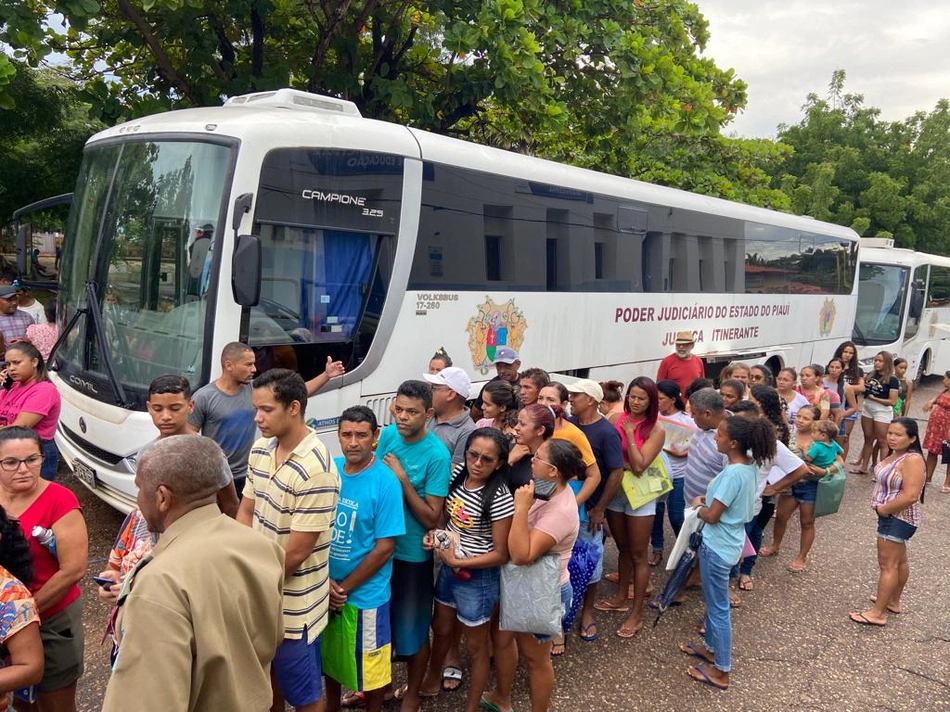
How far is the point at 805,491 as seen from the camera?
568 centimetres

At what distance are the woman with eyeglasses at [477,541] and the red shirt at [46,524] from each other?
1.53 meters

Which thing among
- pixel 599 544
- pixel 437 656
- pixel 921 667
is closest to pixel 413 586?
pixel 437 656

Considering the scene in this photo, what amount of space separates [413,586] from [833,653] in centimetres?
279

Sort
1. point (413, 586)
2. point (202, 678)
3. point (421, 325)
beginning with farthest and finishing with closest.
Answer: point (421, 325) → point (413, 586) → point (202, 678)

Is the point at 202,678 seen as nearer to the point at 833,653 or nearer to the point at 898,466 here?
the point at 833,653

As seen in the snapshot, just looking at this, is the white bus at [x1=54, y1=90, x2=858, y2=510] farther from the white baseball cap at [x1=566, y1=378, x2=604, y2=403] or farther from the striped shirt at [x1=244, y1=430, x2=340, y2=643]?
the striped shirt at [x1=244, y1=430, x2=340, y2=643]

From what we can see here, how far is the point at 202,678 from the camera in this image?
186 centimetres

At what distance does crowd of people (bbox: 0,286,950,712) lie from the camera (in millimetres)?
1992

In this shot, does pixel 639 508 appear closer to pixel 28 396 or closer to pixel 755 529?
pixel 755 529

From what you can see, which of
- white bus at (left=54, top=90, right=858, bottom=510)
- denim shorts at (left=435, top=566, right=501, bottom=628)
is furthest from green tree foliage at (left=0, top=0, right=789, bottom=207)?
denim shorts at (left=435, top=566, right=501, bottom=628)

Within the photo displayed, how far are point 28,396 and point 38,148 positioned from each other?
8.75m

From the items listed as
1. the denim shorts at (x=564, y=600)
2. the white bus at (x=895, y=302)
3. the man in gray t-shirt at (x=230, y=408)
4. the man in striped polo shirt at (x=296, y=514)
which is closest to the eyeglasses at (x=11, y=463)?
the man in striped polo shirt at (x=296, y=514)

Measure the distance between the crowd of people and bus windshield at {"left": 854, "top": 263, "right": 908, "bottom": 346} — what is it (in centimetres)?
1252

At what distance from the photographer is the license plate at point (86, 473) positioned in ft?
16.8
